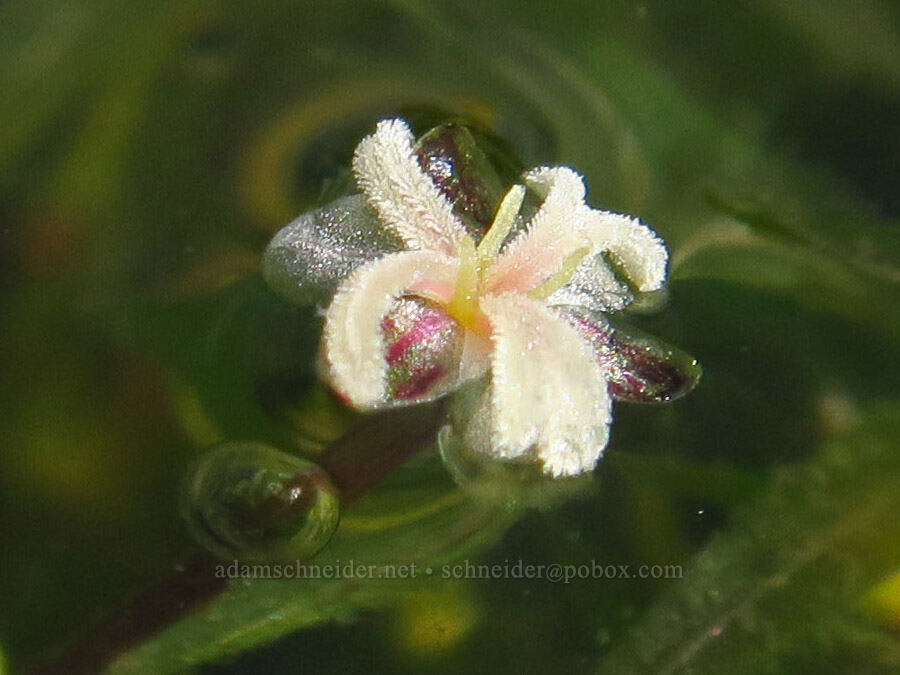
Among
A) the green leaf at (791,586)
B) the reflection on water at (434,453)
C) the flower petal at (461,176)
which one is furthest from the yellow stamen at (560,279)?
the green leaf at (791,586)

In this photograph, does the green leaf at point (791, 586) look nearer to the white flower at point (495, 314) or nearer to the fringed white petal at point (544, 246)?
the white flower at point (495, 314)

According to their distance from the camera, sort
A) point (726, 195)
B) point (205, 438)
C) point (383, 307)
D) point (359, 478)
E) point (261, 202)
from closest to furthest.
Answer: point (383, 307)
point (359, 478)
point (205, 438)
point (261, 202)
point (726, 195)

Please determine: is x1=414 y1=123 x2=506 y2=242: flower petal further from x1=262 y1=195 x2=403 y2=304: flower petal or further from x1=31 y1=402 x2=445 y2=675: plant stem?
x1=31 y1=402 x2=445 y2=675: plant stem

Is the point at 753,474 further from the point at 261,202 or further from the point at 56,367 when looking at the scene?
the point at 56,367

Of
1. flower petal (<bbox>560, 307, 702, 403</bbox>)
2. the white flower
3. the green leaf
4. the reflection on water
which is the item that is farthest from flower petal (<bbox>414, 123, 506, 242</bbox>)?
the green leaf

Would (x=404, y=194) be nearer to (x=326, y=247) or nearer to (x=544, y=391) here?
(x=326, y=247)

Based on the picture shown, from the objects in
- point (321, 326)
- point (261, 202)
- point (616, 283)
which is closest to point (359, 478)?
point (321, 326)

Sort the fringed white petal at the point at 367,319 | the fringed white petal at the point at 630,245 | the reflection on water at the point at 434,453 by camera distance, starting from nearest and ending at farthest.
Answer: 1. the fringed white petal at the point at 367,319
2. the fringed white petal at the point at 630,245
3. the reflection on water at the point at 434,453

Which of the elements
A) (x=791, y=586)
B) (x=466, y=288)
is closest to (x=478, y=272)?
(x=466, y=288)
